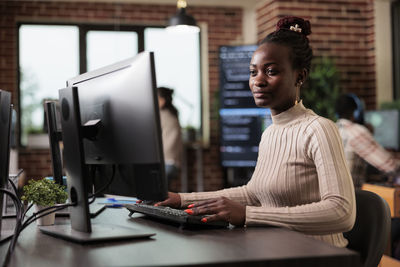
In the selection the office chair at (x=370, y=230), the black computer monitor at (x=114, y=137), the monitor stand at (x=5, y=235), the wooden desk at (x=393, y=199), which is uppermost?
the black computer monitor at (x=114, y=137)

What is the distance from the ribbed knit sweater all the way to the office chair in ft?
0.23

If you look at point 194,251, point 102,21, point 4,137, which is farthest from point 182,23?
point 194,251

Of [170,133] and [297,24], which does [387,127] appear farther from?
[297,24]

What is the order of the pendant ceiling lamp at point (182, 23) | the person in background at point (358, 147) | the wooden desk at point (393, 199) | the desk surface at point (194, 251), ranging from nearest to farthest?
the desk surface at point (194, 251), the wooden desk at point (393, 199), the person in background at point (358, 147), the pendant ceiling lamp at point (182, 23)

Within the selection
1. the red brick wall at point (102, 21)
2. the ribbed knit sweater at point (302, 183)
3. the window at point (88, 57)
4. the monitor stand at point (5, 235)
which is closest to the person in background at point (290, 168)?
the ribbed knit sweater at point (302, 183)

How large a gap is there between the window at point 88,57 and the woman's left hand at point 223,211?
5.07 meters

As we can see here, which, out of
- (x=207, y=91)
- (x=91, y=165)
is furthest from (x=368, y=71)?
(x=91, y=165)

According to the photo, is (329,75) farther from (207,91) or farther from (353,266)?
(353,266)

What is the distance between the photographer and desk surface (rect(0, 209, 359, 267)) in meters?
0.97

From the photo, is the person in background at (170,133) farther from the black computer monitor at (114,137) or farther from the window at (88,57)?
the black computer monitor at (114,137)

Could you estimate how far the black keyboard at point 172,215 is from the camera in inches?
51.3

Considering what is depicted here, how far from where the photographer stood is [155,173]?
116cm

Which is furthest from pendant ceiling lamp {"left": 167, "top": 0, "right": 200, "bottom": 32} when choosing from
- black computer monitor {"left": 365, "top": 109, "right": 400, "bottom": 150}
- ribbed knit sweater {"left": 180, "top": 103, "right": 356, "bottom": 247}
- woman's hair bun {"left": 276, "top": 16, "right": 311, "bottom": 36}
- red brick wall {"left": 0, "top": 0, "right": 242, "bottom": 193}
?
ribbed knit sweater {"left": 180, "top": 103, "right": 356, "bottom": 247}

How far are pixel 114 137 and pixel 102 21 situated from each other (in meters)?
5.39
